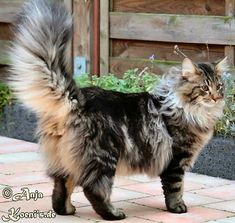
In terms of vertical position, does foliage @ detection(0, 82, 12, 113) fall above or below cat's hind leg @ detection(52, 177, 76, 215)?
above

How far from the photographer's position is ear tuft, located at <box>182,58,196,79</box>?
5770 mm

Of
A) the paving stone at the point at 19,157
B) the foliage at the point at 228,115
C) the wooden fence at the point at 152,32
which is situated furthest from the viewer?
the wooden fence at the point at 152,32

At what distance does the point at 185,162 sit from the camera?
582 cm

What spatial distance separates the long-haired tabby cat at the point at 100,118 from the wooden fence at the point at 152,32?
220 cm

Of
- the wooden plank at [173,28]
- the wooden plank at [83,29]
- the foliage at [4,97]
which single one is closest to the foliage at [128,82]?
the wooden plank at [173,28]

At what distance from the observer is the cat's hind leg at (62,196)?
5605mm

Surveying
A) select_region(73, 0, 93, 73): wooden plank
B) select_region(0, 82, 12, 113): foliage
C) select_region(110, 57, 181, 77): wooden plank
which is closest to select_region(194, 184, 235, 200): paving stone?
select_region(110, 57, 181, 77): wooden plank

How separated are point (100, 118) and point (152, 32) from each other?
340 centimetres

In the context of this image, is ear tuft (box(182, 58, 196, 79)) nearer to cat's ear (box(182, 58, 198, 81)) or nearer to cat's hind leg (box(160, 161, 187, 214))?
cat's ear (box(182, 58, 198, 81))

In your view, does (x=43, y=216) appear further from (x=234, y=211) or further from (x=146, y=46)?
(x=146, y=46)

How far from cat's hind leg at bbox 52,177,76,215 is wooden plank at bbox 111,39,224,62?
320 cm

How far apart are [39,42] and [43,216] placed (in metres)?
1.29

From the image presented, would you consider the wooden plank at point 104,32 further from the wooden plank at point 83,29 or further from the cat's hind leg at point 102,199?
the cat's hind leg at point 102,199

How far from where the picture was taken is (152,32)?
871 centimetres
